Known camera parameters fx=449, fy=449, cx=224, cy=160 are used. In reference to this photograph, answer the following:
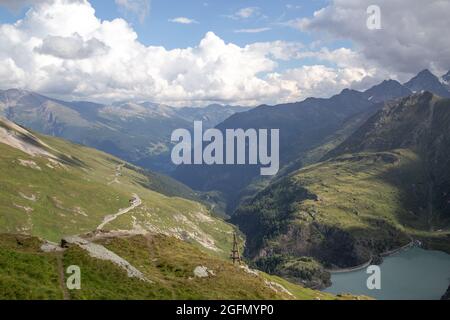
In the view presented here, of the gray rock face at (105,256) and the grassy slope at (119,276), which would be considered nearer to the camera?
the grassy slope at (119,276)

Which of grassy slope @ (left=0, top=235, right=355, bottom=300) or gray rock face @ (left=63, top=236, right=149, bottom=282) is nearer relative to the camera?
grassy slope @ (left=0, top=235, right=355, bottom=300)

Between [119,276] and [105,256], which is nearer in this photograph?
Answer: [119,276]

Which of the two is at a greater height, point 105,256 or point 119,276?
point 105,256

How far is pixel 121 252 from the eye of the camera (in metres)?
90.3

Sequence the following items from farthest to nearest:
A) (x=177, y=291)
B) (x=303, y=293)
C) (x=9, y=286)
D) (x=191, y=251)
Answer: (x=303, y=293), (x=191, y=251), (x=177, y=291), (x=9, y=286)

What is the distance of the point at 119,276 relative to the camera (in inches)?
2923

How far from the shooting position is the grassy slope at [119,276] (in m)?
64.8

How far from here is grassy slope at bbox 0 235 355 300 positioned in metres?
64.8

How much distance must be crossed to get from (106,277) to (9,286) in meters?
15.7

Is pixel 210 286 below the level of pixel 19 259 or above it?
below
